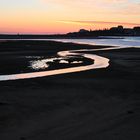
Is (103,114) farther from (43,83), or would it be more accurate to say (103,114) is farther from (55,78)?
(55,78)

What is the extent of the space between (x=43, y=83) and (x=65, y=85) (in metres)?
1.13

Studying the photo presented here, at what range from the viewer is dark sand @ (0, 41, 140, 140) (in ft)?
28.9

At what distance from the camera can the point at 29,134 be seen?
8.67 m

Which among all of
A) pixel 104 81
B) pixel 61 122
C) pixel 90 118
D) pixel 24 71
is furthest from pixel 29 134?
pixel 24 71

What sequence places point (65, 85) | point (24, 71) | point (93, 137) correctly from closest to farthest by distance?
point (93, 137)
point (65, 85)
point (24, 71)

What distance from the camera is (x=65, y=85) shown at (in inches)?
672

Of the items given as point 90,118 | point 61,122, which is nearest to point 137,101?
point 90,118

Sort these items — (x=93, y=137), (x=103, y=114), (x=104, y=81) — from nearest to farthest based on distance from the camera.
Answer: (x=93, y=137), (x=103, y=114), (x=104, y=81)

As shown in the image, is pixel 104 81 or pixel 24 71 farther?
pixel 24 71

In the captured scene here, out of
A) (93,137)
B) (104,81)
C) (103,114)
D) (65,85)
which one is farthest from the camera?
(104,81)

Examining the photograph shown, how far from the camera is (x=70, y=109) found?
1162 centimetres

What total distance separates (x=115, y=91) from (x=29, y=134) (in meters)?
7.25

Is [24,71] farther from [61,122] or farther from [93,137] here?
[93,137]

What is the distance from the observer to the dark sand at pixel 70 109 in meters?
8.80
